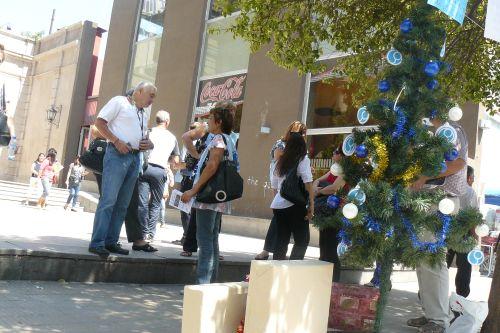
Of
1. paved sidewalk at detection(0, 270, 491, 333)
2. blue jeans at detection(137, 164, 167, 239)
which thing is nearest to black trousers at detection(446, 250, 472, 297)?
paved sidewalk at detection(0, 270, 491, 333)

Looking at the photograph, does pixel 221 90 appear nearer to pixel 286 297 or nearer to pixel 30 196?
pixel 30 196

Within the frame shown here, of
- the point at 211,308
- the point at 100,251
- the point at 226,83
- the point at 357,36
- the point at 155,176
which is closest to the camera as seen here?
the point at 211,308

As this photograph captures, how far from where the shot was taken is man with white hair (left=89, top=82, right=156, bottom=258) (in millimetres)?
4727

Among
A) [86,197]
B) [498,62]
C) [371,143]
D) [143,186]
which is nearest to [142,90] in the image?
[143,186]

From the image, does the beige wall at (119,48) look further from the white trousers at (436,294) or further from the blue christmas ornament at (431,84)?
the blue christmas ornament at (431,84)

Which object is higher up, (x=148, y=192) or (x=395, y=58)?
(x=395, y=58)

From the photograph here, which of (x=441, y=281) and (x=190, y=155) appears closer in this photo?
(x=441, y=281)

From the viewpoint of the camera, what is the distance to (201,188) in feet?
13.7

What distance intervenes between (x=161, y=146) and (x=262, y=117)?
801 centimetres

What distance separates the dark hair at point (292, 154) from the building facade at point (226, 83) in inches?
241

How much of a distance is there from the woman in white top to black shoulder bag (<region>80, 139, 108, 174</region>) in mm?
1795

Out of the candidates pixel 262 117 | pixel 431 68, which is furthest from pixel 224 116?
pixel 262 117

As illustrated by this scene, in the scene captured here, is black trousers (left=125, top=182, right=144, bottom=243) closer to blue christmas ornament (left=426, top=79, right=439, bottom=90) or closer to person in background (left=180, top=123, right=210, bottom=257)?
person in background (left=180, top=123, right=210, bottom=257)

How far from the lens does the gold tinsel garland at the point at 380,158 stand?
3.38 meters
